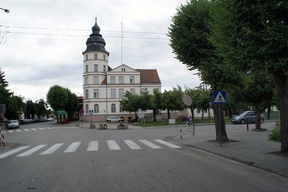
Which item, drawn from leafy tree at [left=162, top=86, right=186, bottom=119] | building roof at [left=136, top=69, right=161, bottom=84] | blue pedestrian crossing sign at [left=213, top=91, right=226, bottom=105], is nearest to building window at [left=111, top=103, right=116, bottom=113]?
building roof at [left=136, top=69, right=161, bottom=84]

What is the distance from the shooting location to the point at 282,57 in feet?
29.5

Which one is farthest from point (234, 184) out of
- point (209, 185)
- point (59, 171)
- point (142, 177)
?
point (59, 171)

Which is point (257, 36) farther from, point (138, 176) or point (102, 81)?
point (102, 81)

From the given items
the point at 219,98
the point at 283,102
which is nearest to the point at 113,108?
the point at 219,98

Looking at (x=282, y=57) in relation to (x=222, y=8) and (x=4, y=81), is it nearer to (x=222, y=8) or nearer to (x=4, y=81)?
(x=222, y=8)

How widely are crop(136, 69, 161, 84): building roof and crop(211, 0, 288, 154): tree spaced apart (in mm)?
65136

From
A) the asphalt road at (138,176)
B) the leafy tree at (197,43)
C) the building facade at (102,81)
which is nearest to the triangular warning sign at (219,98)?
the leafy tree at (197,43)

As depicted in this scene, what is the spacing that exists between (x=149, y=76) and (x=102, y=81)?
1300 cm

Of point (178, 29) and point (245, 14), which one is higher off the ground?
point (178, 29)

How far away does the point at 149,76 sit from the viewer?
78000mm

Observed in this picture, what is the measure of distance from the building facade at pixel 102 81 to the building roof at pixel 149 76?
2.57 metres

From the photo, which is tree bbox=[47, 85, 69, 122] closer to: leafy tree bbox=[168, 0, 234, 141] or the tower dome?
the tower dome

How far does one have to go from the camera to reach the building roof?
7656 centimetres

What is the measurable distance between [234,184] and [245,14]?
18.2 feet
